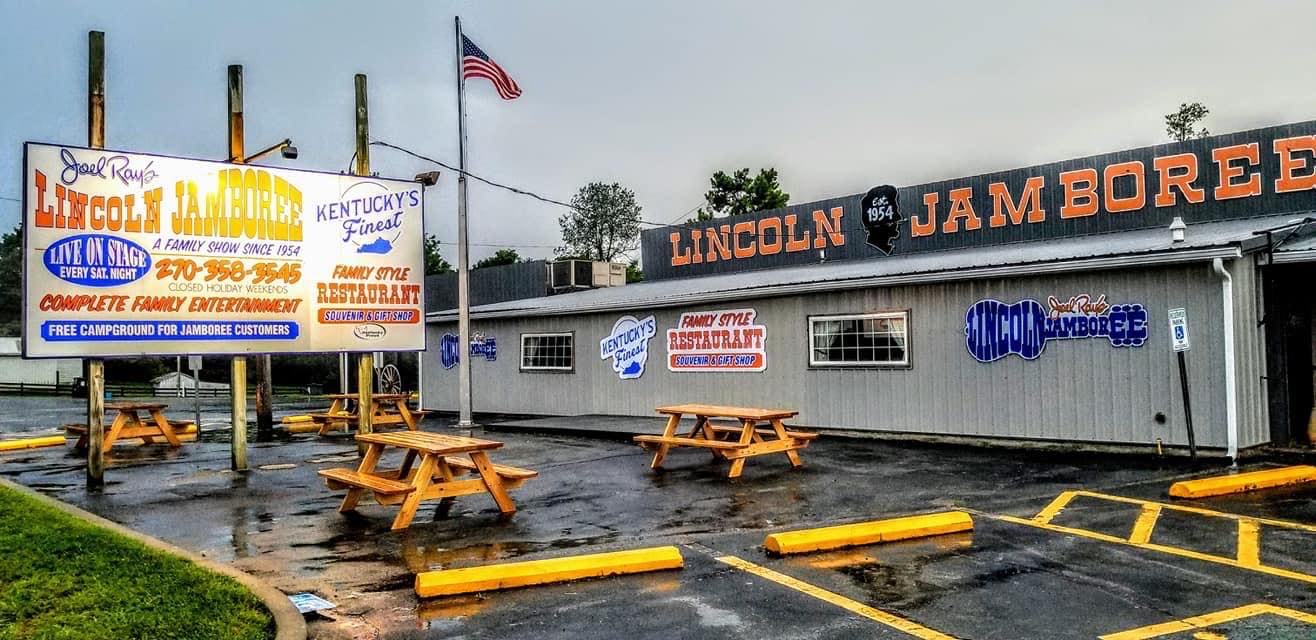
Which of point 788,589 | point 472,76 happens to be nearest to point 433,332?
point 472,76

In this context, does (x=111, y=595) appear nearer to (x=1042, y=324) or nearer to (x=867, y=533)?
(x=867, y=533)

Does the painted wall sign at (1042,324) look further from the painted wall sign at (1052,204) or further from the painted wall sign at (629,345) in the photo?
the painted wall sign at (629,345)

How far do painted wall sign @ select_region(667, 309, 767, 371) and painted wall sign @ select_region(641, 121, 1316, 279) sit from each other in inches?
188

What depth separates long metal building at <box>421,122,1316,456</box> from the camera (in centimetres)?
1158

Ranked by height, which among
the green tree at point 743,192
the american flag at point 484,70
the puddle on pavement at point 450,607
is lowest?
the puddle on pavement at point 450,607

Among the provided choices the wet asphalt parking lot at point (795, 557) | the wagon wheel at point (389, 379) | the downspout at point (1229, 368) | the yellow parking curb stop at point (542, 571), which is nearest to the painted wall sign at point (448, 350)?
the wagon wheel at point (389, 379)

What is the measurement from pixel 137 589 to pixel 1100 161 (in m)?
16.5

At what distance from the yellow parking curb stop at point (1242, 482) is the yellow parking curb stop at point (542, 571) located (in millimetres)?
5462

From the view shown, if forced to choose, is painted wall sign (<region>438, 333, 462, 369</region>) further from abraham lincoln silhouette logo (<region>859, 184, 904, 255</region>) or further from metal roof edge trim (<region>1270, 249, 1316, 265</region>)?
metal roof edge trim (<region>1270, 249, 1316, 265</region>)

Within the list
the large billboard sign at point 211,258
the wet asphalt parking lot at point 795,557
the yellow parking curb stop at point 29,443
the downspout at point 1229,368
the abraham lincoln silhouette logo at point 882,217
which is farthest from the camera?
the abraham lincoln silhouette logo at point 882,217

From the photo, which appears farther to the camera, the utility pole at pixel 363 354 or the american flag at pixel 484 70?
the american flag at pixel 484 70

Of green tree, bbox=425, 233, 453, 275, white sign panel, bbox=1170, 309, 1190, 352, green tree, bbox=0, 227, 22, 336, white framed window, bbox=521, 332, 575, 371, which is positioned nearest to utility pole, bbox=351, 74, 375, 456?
white framed window, bbox=521, 332, 575, 371

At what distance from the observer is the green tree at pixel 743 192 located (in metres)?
54.1

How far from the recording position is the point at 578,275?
2656cm
